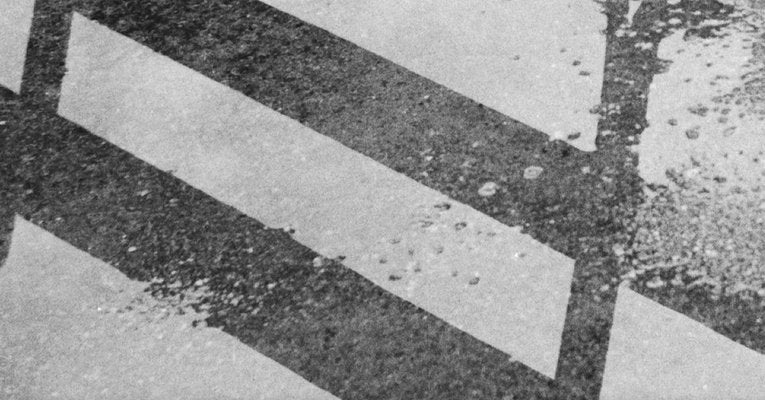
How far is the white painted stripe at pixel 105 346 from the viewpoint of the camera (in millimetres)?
2562

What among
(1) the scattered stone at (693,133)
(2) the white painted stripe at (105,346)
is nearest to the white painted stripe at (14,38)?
(2) the white painted stripe at (105,346)

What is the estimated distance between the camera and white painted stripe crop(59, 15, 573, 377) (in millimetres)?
2678

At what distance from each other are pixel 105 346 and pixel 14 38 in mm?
1833

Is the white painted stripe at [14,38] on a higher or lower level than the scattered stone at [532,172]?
lower

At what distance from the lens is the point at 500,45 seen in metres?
3.54

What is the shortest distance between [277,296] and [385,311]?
348 millimetres

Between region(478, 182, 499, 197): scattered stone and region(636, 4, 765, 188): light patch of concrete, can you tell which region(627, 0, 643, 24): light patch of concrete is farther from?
region(478, 182, 499, 197): scattered stone

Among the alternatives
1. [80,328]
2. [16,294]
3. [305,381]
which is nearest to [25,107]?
[16,294]

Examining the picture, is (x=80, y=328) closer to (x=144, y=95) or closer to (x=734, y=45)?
(x=144, y=95)

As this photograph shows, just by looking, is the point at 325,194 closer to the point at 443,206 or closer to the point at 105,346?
the point at 443,206

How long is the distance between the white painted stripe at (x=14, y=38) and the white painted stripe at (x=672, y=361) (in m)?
2.60

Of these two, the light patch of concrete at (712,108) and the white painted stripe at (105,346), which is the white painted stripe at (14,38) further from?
the light patch of concrete at (712,108)

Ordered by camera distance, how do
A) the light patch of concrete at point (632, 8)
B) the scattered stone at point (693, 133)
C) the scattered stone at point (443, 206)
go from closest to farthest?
the scattered stone at point (443, 206)
the scattered stone at point (693, 133)
the light patch of concrete at point (632, 8)

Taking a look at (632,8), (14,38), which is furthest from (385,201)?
(14,38)
